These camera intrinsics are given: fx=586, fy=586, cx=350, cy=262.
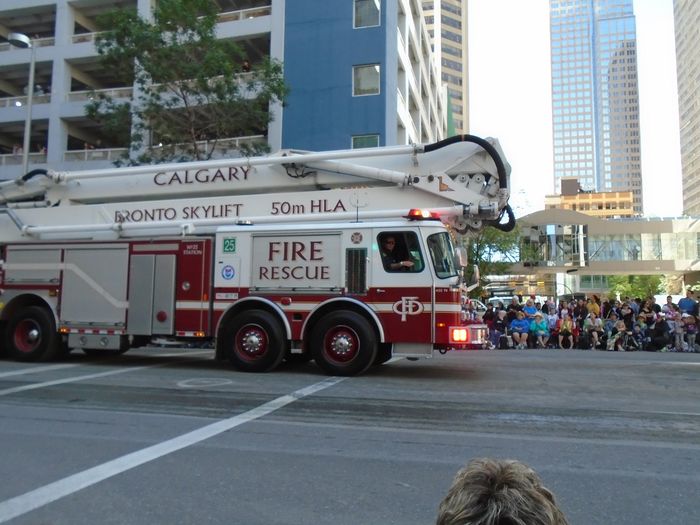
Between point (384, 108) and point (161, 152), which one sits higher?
point (384, 108)

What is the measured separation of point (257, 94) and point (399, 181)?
1092cm

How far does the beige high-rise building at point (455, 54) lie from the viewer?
4953 inches

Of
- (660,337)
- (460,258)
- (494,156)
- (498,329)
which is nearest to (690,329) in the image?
(660,337)

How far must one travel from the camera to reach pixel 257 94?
19344 mm

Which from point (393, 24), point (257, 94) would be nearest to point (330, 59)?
point (393, 24)

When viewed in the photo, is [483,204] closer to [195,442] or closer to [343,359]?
[343,359]

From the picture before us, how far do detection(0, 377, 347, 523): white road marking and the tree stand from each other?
1180 cm

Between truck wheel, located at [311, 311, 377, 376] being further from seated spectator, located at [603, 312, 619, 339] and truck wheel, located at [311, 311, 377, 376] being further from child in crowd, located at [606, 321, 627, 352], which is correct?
seated spectator, located at [603, 312, 619, 339]

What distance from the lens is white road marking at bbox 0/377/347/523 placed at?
4103 millimetres

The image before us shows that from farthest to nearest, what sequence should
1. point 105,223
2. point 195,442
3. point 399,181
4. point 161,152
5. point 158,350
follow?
point 161,152 < point 158,350 < point 105,223 < point 399,181 < point 195,442

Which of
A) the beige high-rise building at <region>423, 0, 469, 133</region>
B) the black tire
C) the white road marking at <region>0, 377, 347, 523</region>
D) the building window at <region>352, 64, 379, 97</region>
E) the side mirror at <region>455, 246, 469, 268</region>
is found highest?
the beige high-rise building at <region>423, 0, 469, 133</region>

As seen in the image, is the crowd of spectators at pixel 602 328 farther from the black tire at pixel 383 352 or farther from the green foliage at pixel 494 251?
the green foliage at pixel 494 251

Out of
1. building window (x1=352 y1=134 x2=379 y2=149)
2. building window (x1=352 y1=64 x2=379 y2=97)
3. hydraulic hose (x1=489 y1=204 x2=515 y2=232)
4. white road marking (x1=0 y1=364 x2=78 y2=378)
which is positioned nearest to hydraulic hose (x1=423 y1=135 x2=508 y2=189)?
hydraulic hose (x1=489 y1=204 x2=515 y2=232)

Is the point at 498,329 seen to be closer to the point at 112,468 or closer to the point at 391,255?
the point at 391,255
